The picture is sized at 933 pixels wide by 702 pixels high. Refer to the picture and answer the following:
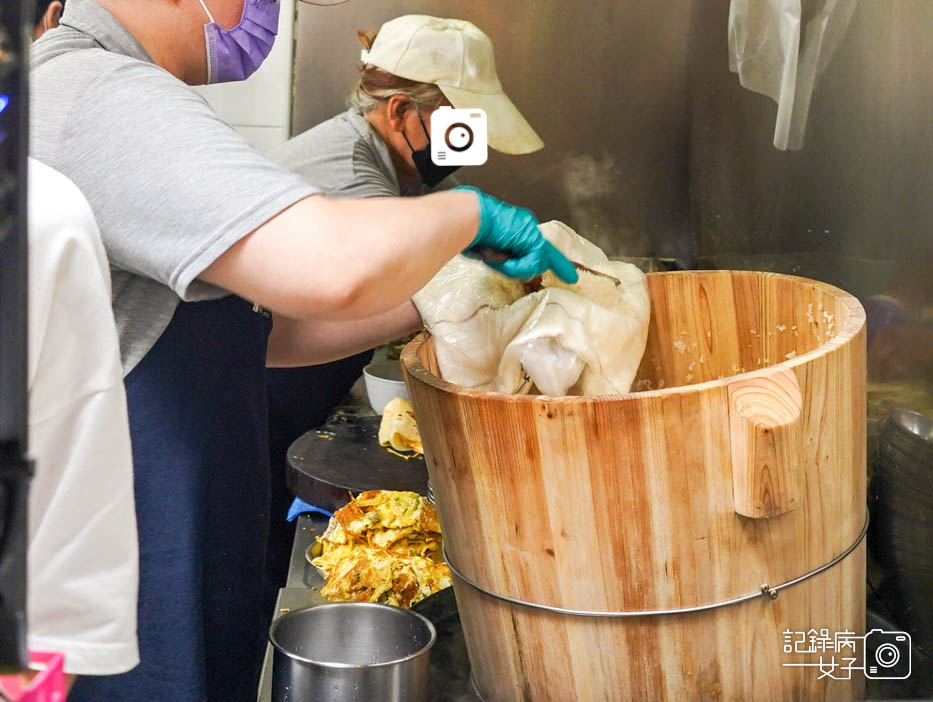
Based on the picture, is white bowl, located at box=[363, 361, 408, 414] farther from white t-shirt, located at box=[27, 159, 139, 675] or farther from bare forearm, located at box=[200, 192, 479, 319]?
white t-shirt, located at box=[27, 159, 139, 675]

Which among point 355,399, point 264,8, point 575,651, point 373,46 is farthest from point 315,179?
point 575,651

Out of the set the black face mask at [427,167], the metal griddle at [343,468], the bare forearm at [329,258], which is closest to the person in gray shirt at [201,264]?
the bare forearm at [329,258]

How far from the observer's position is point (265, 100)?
8.71 feet

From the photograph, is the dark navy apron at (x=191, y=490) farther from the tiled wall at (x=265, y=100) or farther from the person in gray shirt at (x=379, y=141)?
the tiled wall at (x=265, y=100)

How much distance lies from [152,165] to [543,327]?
471 millimetres

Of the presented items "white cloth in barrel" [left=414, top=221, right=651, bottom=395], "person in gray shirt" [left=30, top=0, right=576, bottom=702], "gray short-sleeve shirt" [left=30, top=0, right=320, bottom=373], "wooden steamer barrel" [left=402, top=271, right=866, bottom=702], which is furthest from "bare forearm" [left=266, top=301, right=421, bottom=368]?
"gray short-sleeve shirt" [left=30, top=0, right=320, bottom=373]

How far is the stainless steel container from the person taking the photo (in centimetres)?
91

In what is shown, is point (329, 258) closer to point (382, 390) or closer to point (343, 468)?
point (343, 468)

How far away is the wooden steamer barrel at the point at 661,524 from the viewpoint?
2.78ft

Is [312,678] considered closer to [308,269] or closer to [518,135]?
[308,269]

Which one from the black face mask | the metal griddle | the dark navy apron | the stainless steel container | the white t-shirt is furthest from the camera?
the black face mask

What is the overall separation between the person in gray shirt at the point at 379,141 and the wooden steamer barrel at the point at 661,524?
3.13 ft

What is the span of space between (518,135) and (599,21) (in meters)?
0.45

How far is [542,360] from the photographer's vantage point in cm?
108
